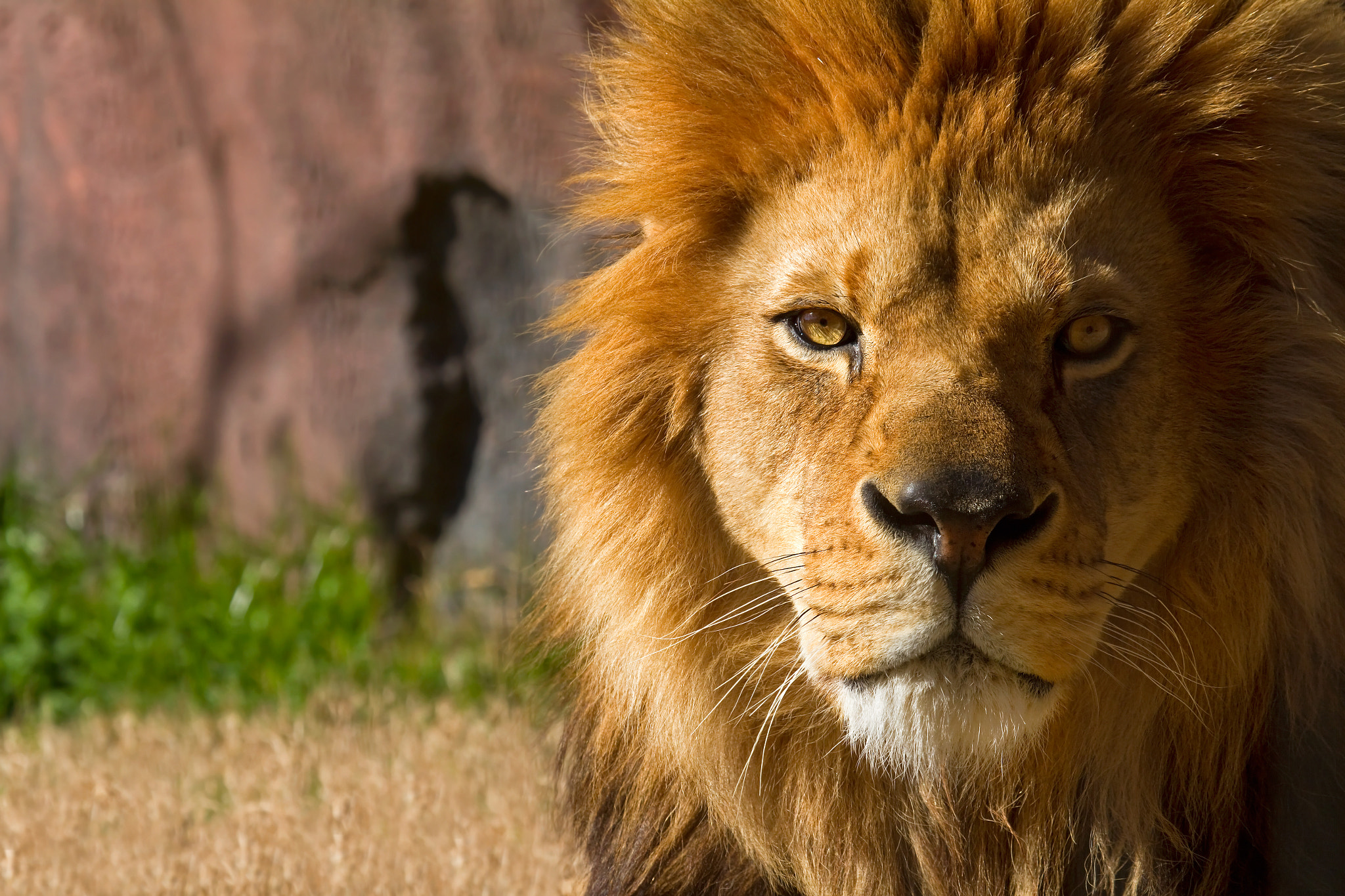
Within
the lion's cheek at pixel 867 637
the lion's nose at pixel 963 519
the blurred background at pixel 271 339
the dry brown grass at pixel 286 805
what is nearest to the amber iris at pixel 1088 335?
the lion's nose at pixel 963 519

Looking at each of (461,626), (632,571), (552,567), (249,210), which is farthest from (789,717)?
(249,210)

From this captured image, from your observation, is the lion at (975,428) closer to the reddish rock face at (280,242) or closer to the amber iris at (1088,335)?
the amber iris at (1088,335)

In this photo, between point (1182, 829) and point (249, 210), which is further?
point (249, 210)

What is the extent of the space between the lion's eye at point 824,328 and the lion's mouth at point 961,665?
440mm

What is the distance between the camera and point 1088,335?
175 cm

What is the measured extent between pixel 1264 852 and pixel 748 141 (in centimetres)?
120

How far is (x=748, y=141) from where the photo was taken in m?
1.90

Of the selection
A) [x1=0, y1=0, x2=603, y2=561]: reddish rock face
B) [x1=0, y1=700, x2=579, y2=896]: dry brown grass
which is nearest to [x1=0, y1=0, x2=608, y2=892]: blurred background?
[x1=0, y1=0, x2=603, y2=561]: reddish rock face

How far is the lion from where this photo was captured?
1.66m

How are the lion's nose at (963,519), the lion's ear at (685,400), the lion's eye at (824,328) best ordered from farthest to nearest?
the lion's ear at (685,400)
the lion's eye at (824,328)
the lion's nose at (963,519)

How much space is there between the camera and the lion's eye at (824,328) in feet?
5.98

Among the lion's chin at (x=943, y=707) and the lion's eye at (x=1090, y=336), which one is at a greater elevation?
the lion's eye at (x=1090, y=336)

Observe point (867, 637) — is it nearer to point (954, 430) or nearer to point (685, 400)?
point (954, 430)

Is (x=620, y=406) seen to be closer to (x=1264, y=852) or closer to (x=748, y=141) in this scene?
(x=748, y=141)
